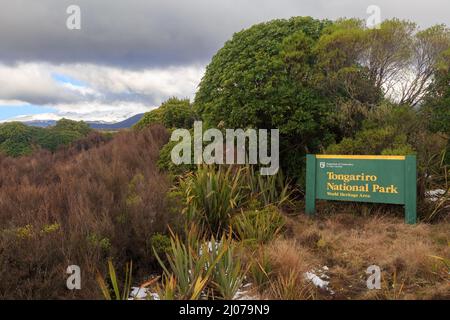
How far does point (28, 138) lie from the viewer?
14.6 m

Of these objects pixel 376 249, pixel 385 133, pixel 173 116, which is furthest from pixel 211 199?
pixel 173 116

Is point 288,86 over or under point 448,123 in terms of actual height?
over

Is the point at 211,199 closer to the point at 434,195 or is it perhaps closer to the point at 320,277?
the point at 320,277

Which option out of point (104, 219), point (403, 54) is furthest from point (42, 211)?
point (403, 54)

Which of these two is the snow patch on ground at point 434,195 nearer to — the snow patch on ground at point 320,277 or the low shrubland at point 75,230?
the snow patch on ground at point 320,277

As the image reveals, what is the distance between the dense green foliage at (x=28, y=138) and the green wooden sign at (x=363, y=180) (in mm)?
9682

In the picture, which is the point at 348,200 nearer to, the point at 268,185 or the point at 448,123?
the point at 268,185

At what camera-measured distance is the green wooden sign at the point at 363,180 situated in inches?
250

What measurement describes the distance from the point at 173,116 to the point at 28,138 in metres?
5.98

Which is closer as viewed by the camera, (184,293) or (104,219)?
(184,293)

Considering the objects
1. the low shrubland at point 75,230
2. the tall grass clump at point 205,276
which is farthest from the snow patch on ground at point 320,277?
the low shrubland at point 75,230

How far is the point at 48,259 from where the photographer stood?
3623 mm
